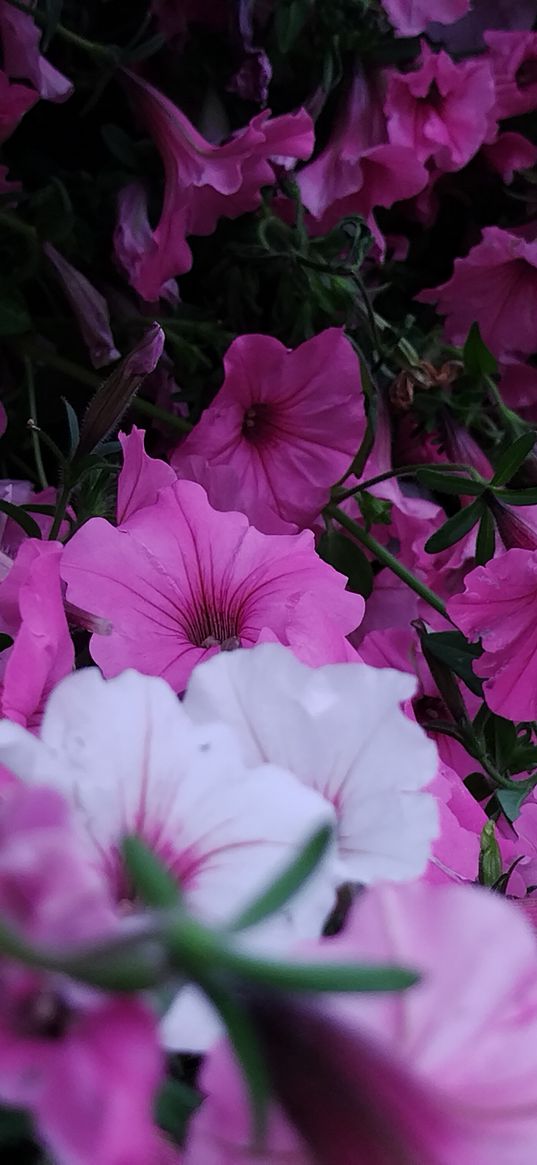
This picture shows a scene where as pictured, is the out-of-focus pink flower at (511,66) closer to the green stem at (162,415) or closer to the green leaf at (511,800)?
the green stem at (162,415)

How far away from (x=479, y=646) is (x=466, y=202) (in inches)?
12.6

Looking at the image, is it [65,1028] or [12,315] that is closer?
[65,1028]

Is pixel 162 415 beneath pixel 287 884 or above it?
beneath

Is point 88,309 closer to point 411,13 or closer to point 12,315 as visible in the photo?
point 12,315

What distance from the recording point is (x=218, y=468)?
0.41 metres

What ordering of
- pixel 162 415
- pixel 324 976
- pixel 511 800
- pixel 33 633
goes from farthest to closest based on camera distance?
pixel 162 415 < pixel 511 800 < pixel 33 633 < pixel 324 976

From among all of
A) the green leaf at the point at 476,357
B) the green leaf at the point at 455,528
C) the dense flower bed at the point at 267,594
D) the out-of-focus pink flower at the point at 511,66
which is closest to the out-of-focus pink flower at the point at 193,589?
the dense flower bed at the point at 267,594

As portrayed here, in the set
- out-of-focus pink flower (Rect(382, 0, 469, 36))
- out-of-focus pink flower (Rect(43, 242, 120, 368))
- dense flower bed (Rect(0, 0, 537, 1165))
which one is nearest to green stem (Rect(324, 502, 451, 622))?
dense flower bed (Rect(0, 0, 537, 1165))

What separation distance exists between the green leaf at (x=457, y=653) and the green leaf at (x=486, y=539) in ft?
0.11

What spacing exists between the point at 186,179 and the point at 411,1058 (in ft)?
1.35

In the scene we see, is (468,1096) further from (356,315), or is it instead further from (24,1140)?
(356,315)

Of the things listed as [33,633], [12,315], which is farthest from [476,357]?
[33,633]

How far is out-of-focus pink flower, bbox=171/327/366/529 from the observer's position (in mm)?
450

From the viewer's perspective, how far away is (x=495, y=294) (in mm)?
576
